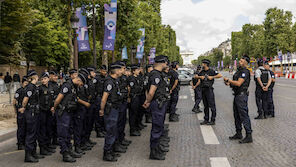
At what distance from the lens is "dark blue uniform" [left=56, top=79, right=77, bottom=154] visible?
20.9 ft

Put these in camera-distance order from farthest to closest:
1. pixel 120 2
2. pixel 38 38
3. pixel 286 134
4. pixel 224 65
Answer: pixel 224 65 → pixel 38 38 → pixel 120 2 → pixel 286 134

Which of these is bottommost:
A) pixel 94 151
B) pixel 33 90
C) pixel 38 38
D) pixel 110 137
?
pixel 94 151

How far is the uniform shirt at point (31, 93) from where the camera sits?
6398 millimetres

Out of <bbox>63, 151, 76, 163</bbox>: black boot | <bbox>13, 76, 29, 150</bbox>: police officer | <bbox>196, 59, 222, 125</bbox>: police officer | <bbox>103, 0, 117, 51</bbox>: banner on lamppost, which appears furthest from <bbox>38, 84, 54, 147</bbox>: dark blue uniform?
<bbox>103, 0, 117, 51</bbox>: banner on lamppost

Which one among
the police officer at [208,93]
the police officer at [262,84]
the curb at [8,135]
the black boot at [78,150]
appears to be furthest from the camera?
the police officer at [262,84]

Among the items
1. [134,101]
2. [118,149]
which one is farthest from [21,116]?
[134,101]

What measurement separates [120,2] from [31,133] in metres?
17.6

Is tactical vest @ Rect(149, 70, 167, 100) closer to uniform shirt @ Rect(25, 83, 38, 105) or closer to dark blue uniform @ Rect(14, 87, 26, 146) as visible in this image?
uniform shirt @ Rect(25, 83, 38, 105)

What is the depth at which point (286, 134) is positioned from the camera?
8.16 m

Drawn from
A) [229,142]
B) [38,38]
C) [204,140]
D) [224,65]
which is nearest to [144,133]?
[204,140]

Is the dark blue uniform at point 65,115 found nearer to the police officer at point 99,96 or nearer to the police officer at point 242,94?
the police officer at point 99,96

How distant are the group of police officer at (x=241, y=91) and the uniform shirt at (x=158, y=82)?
193cm

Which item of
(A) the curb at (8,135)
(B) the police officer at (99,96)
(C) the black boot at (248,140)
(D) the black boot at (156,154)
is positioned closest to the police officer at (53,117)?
(B) the police officer at (99,96)

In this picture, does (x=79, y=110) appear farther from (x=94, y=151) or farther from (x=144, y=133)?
(x=144, y=133)
